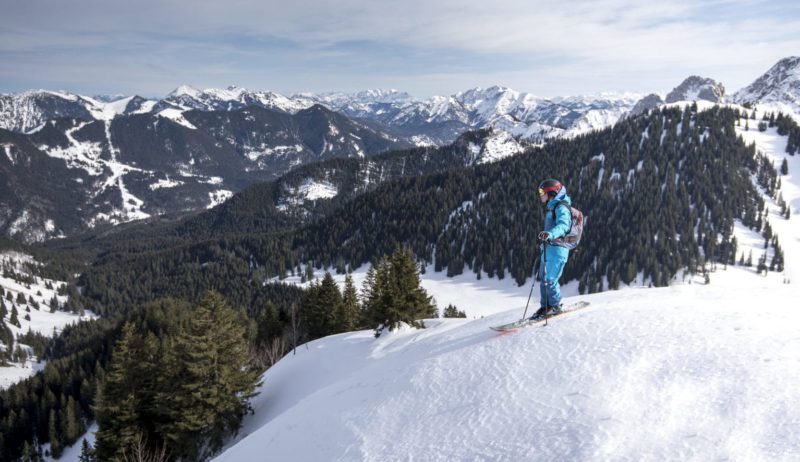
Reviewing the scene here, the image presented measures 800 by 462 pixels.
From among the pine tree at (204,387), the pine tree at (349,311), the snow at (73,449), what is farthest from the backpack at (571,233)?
the snow at (73,449)

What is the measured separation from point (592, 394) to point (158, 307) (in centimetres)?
12749

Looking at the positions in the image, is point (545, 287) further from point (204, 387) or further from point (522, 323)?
point (204, 387)

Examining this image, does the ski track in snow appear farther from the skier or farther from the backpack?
the backpack

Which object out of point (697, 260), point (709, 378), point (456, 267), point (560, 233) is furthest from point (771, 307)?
point (456, 267)

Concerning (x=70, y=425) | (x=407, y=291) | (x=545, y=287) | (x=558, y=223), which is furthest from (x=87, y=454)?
(x=70, y=425)

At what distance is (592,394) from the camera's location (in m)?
9.30

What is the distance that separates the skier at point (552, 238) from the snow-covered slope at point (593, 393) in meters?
0.75

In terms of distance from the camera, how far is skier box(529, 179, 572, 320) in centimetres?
1289

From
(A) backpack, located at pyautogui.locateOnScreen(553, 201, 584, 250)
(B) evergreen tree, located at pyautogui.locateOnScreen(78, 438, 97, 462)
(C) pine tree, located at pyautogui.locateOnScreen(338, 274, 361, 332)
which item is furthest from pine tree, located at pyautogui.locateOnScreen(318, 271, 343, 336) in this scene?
(A) backpack, located at pyautogui.locateOnScreen(553, 201, 584, 250)

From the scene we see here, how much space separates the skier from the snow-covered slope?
746 millimetres

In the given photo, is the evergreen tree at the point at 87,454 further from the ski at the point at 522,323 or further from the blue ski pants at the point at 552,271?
the blue ski pants at the point at 552,271

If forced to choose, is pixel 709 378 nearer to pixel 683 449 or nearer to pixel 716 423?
pixel 716 423

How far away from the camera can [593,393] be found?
933 centimetres

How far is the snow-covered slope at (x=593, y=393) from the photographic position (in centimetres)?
773
